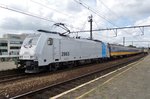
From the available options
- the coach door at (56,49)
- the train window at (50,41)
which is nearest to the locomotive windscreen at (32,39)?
the train window at (50,41)

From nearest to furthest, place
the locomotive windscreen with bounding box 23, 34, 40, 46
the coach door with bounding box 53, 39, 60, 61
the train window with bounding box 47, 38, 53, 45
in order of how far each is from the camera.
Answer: the locomotive windscreen with bounding box 23, 34, 40, 46, the train window with bounding box 47, 38, 53, 45, the coach door with bounding box 53, 39, 60, 61

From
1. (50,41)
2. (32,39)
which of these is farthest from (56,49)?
(32,39)

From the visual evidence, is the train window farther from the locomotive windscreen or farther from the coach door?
the locomotive windscreen

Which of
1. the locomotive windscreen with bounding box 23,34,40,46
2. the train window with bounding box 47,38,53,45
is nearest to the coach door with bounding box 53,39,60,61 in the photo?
the train window with bounding box 47,38,53,45

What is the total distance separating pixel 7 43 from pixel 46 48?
78.3 meters

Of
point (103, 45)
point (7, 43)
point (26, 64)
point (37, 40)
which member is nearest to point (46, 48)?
point (37, 40)

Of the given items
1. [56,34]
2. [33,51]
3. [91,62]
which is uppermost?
[56,34]

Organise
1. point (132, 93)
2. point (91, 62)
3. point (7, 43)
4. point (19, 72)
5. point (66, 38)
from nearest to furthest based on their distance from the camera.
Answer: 1. point (132, 93)
2. point (19, 72)
3. point (66, 38)
4. point (91, 62)
5. point (7, 43)

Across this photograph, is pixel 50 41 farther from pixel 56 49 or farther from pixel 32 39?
pixel 32 39

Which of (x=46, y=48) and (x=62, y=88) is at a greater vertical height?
(x=46, y=48)

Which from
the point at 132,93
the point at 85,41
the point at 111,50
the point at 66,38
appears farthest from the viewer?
the point at 111,50

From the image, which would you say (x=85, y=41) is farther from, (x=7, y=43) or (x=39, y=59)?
(x=7, y=43)

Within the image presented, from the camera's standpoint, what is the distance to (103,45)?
103 feet

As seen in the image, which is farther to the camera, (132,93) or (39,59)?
(39,59)
